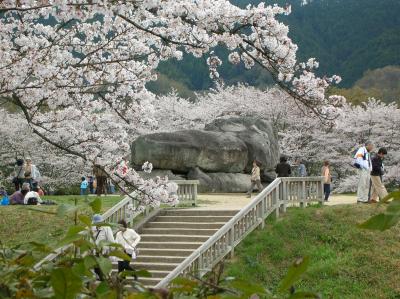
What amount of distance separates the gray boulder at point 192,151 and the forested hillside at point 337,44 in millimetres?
40493

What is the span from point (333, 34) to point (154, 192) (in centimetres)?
7854

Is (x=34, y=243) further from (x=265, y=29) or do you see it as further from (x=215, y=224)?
(x=215, y=224)

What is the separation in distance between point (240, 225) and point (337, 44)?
Answer: 227ft

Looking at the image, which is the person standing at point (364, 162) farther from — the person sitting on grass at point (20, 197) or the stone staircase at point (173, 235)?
the person sitting on grass at point (20, 197)

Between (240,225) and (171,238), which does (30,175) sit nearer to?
(171,238)

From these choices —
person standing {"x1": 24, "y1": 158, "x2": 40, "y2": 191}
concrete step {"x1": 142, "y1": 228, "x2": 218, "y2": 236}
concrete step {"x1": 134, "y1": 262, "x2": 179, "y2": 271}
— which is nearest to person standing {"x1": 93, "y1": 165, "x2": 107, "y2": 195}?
concrete step {"x1": 142, "y1": 228, "x2": 218, "y2": 236}

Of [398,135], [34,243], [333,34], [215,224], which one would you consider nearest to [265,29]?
[34,243]

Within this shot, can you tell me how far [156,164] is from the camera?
28.3 metres

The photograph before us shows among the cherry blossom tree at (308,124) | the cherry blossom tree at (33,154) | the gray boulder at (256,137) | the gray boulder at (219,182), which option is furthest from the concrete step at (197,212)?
the cherry blossom tree at (33,154)

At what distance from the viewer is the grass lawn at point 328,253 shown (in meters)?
14.1

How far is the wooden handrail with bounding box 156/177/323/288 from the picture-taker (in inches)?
579

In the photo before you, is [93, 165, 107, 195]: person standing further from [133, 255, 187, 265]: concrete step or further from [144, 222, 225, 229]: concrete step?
[133, 255, 187, 265]: concrete step

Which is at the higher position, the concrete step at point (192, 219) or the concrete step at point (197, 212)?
the concrete step at point (197, 212)

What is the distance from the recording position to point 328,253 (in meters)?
15.3
